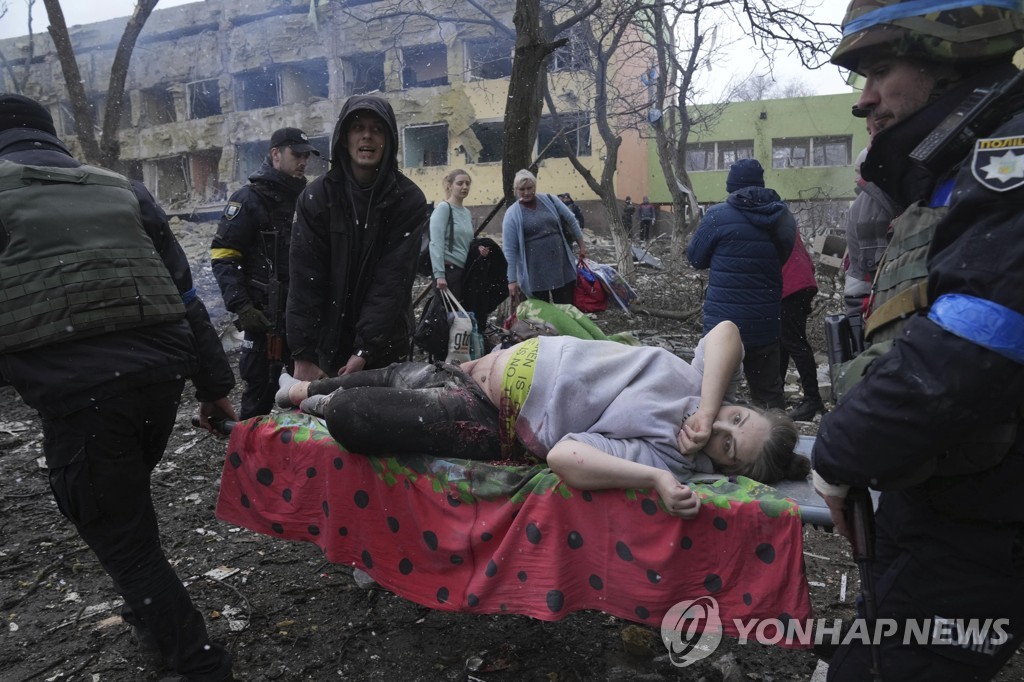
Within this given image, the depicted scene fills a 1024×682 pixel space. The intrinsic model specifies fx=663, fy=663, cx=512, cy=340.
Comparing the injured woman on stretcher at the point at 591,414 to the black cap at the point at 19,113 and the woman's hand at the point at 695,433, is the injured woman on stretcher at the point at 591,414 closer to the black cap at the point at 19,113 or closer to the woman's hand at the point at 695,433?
the woman's hand at the point at 695,433

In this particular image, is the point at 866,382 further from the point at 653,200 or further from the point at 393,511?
the point at 653,200

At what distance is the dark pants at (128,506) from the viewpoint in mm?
2168

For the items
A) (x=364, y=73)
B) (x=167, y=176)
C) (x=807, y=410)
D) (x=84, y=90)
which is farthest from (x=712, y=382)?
(x=167, y=176)

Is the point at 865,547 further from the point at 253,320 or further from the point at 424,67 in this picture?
the point at 424,67

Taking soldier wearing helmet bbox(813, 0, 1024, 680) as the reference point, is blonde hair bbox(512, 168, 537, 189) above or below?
above

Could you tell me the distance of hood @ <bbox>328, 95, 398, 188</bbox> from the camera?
10.8 feet

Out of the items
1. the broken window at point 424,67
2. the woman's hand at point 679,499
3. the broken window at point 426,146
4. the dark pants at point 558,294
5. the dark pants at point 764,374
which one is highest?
the broken window at point 424,67

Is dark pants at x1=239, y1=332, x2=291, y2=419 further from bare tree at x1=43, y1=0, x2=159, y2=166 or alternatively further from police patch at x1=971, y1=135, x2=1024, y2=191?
bare tree at x1=43, y1=0, x2=159, y2=166

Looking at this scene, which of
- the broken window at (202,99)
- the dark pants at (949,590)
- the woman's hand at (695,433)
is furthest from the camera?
the broken window at (202,99)

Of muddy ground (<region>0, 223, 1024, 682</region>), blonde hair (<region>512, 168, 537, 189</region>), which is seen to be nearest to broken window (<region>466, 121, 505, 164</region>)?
blonde hair (<region>512, 168, 537, 189</region>)

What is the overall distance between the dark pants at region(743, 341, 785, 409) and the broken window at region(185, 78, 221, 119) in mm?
28573

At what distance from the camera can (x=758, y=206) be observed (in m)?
4.61

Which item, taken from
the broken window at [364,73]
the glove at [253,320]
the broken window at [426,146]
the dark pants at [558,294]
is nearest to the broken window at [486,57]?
the broken window at [426,146]

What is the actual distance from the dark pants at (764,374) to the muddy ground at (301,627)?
54.1 inches
